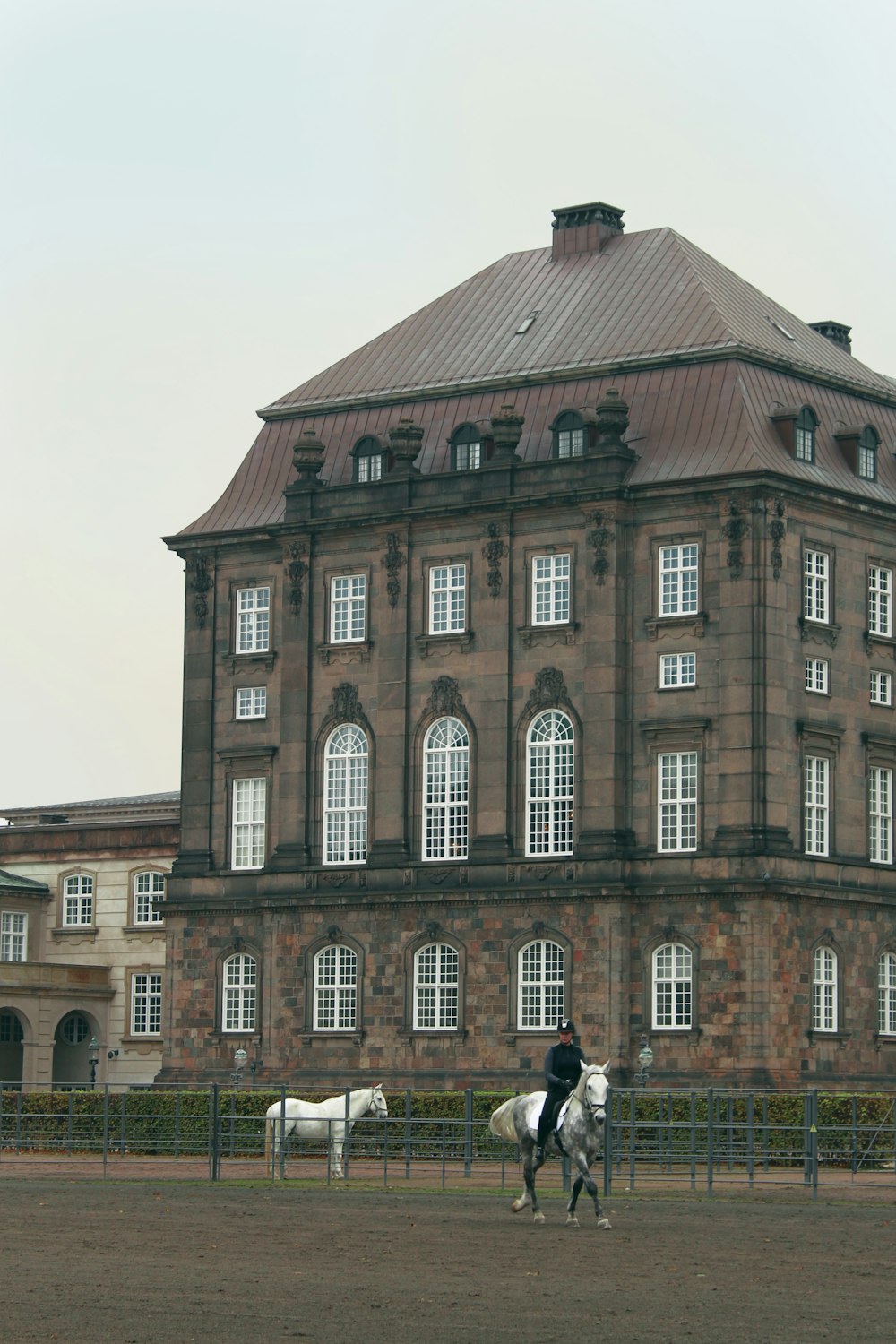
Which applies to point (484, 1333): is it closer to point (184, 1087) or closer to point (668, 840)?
point (668, 840)

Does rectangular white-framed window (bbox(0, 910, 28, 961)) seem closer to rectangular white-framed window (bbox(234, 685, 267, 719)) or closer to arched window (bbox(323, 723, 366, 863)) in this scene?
rectangular white-framed window (bbox(234, 685, 267, 719))

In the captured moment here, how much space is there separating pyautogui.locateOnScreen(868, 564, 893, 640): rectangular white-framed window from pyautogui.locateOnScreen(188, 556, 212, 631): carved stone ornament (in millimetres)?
19719

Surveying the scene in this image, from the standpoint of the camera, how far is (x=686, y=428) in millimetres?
74375

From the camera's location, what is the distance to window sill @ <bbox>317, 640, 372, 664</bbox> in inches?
3086

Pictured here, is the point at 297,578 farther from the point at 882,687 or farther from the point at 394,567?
the point at 882,687

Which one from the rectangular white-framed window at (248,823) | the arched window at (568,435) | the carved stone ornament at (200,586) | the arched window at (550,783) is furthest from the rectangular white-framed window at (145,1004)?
the arched window at (568,435)

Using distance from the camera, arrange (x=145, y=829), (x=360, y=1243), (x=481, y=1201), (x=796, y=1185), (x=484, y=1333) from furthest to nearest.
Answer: (x=145, y=829)
(x=796, y=1185)
(x=481, y=1201)
(x=360, y=1243)
(x=484, y=1333)

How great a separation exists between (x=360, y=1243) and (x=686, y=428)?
134ft

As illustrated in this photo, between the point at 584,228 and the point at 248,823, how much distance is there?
814 inches

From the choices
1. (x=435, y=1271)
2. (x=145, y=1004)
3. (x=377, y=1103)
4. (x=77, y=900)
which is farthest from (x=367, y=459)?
(x=435, y=1271)

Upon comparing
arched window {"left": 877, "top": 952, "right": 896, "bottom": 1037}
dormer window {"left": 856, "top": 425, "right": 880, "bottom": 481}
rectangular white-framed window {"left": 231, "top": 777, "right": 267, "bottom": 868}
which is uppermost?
dormer window {"left": 856, "top": 425, "right": 880, "bottom": 481}

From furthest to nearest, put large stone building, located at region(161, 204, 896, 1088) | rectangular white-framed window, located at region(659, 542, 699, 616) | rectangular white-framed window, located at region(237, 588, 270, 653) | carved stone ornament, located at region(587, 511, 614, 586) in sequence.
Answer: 1. rectangular white-framed window, located at region(237, 588, 270, 653)
2. carved stone ornament, located at region(587, 511, 614, 586)
3. rectangular white-framed window, located at region(659, 542, 699, 616)
4. large stone building, located at region(161, 204, 896, 1088)

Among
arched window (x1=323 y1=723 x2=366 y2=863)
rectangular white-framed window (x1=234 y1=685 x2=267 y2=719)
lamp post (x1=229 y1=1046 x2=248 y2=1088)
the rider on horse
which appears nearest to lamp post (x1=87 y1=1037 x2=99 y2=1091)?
lamp post (x1=229 y1=1046 x2=248 y2=1088)

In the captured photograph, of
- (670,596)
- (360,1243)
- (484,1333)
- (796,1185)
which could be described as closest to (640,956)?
(670,596)
